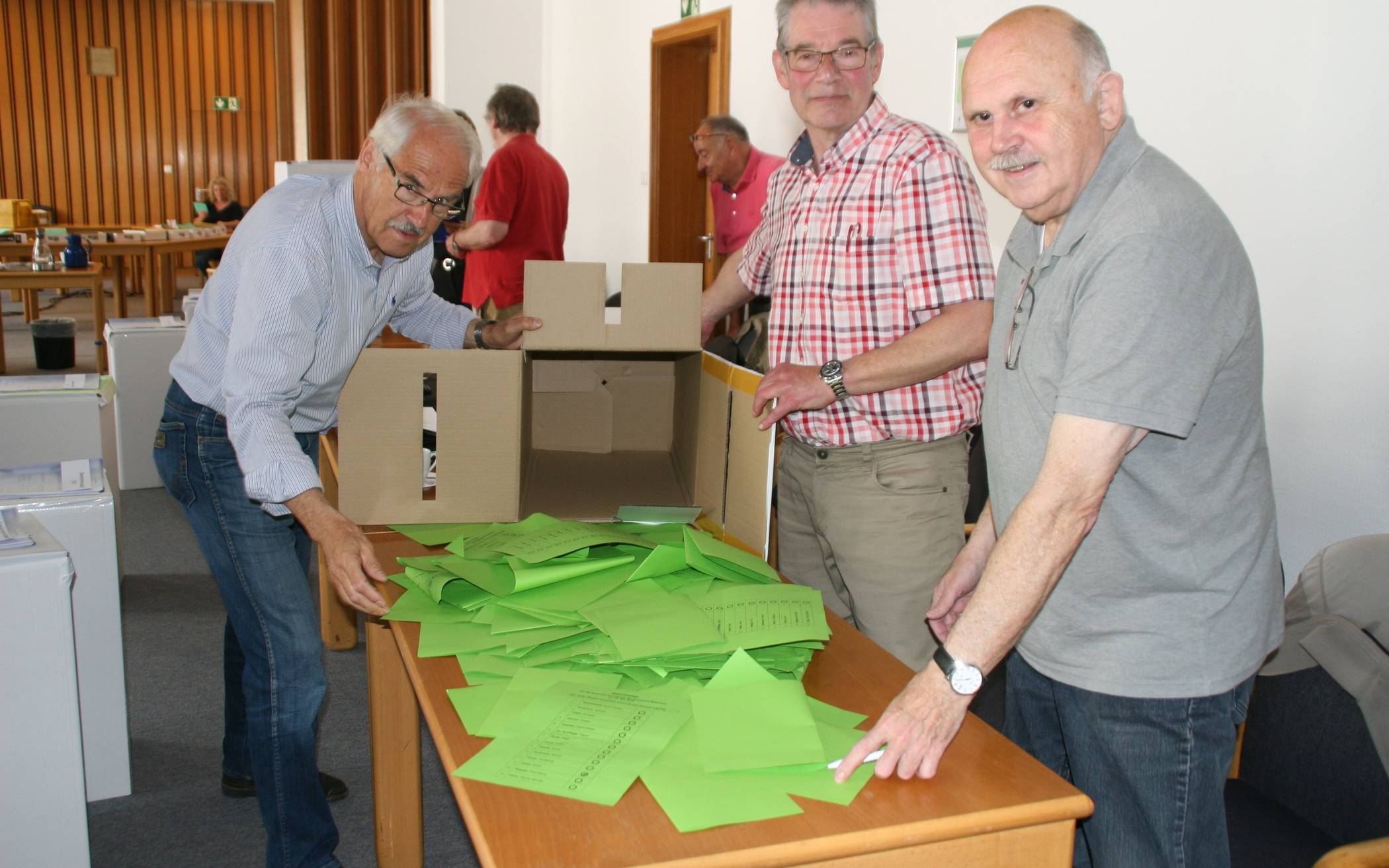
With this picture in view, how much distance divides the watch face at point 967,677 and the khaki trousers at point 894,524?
675 mm

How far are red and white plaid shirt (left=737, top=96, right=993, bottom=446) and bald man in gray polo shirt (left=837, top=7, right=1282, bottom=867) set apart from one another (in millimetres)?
404

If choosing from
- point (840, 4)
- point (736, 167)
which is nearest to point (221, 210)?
point (736, 167)

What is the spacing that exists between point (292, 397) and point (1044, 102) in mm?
1106

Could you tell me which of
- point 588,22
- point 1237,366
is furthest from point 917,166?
point 588,22

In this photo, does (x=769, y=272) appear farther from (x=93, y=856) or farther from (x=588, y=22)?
(x=588, y=22)

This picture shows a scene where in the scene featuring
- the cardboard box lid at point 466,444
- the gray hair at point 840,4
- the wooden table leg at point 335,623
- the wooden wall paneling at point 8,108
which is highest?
the wooden wall paneling at point 8,108

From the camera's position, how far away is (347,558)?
1.42 meters

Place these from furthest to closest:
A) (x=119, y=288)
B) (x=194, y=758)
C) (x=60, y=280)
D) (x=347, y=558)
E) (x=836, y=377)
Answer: (x=119, y=288), (x=60, y=280), (x=194, y=758), (x=836, y=377), (x=347, y=558)

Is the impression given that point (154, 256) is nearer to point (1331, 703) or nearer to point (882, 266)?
point (882, 266)

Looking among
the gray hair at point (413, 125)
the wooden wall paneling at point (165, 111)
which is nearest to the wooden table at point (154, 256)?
the wooden wall paneling at point (165, 111)

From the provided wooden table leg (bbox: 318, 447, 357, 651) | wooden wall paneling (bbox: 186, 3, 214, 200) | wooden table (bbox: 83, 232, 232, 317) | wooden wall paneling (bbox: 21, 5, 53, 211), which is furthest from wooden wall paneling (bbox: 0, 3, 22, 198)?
wooden table leg (bbox: 318, 447, 357, 651)

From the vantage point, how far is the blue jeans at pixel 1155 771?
1158 millimetres

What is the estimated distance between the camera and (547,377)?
2.12 m

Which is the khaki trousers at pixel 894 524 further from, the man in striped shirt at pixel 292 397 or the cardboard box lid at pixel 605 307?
the man in striped shirt at pixel 292 397
